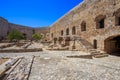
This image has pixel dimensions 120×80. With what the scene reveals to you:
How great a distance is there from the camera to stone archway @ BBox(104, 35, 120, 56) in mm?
13469

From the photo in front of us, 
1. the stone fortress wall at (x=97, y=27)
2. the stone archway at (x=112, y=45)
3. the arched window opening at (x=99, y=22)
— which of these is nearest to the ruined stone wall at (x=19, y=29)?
the stone fortress wall at (x=97, y=27)

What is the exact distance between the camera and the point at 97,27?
1464cm

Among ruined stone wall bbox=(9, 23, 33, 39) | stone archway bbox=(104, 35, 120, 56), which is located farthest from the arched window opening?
ruined stone wall bbox=(9, 23, 33, 39)

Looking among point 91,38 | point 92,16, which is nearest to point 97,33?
point 91,38

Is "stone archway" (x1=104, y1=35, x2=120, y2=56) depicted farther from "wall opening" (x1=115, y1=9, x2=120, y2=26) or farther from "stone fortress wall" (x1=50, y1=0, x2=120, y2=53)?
"wall opening" (x1=115, y1=9, x2=120, y2=26)

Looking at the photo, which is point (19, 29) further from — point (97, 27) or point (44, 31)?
point (97, 27)

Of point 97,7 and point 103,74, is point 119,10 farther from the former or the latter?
point 103,74

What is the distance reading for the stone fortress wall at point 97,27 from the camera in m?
12.4

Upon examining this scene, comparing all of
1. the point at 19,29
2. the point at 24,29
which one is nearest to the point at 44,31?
the point at 24,29

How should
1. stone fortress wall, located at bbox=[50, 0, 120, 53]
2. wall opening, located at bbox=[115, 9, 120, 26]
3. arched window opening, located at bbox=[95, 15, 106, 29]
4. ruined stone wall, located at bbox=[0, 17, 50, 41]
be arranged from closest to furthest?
wall opening, located at bbox=[115, 9, 120, 26]
stone fortress wall, located at bbox=[50, 0, 120, 53]
arched window opening, located at bbox=[95, 15, 106, 29]
ruined stone wall, located at bbox=[0, 17, 50, 41]

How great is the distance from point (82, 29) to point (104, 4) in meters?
5.01

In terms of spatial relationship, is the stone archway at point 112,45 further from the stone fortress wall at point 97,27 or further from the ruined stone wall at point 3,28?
the ruined stone wall at point 3,28

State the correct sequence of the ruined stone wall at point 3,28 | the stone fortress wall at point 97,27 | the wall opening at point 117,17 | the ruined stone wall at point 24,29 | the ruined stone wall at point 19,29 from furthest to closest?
the ruined stone wall at point 24,29 → the ruined stone wall at point 19,29 → the ruined stone wall at point 3,28 → the stone fortress wall at point 97,27 → the wall opening at point 117,17

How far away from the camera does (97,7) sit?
14.3 m
